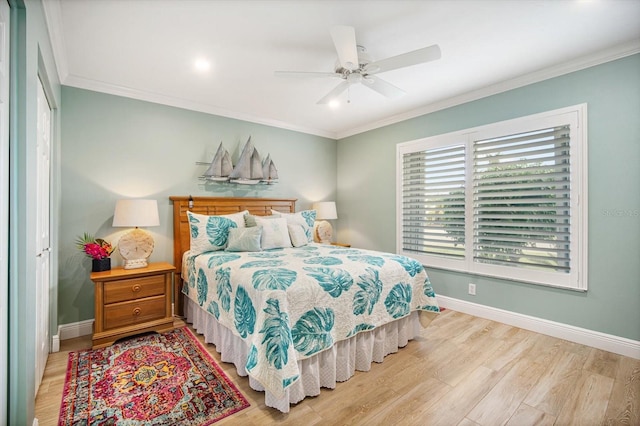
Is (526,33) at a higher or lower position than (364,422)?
higher

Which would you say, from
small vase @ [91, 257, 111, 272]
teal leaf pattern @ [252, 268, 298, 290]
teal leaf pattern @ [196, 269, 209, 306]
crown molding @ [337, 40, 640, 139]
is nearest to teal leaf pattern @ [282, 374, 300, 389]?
teal leaf pattern @ [252, 268, 298, 290]

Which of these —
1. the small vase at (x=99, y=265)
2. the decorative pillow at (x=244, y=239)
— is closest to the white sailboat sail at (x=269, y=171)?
the decorative pillow at (x=244, y=239)

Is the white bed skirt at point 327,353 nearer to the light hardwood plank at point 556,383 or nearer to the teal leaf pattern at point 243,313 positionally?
the teal leaf pattern at point 243,313

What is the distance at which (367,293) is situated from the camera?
230 cm

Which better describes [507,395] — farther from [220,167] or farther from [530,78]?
[220,167]

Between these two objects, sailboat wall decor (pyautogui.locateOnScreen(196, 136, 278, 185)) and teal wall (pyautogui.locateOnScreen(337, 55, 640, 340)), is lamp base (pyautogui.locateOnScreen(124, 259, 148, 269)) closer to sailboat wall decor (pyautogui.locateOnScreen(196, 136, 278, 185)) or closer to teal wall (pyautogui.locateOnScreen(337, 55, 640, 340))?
sailboat wall decor (pyautogui.locateOnScreen(196, 136, 278, 185))

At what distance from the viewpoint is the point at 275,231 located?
3410 mm

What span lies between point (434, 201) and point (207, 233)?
9.29 ft

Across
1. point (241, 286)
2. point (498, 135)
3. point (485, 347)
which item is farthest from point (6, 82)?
point (498, 135)

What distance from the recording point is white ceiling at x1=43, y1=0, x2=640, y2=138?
201 cm

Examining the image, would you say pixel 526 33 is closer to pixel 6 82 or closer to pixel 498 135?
pixel 498 135

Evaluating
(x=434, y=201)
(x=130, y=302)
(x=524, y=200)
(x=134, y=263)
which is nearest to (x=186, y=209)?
(x=134, y=263)

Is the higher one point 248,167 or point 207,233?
point 248,167

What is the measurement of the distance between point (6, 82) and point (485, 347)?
367 cm
